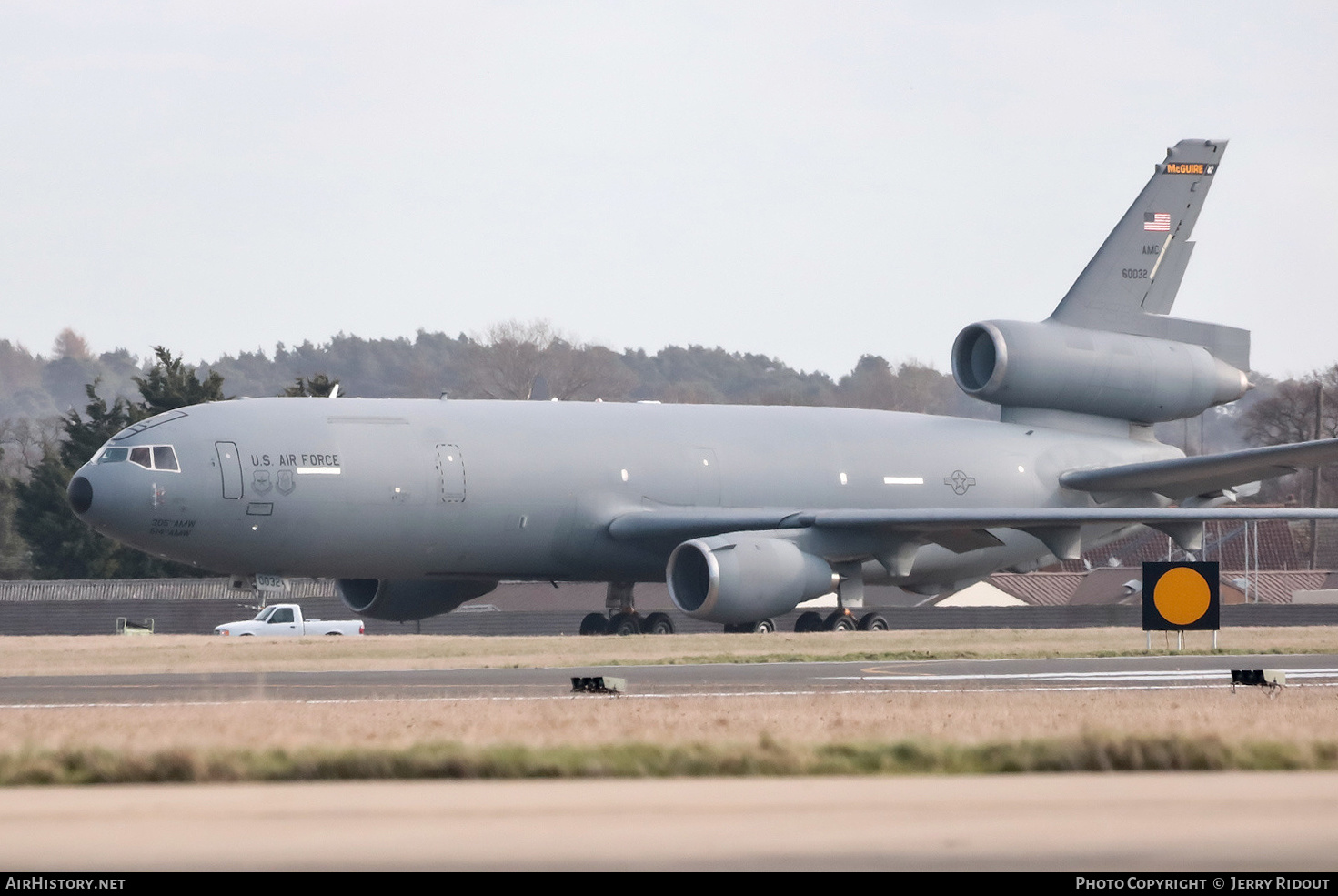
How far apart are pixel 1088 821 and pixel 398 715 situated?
24.1 ft

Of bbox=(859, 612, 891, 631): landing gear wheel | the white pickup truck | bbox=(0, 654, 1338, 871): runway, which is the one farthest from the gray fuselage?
bbox=(0, 654, 1338, 871): runway

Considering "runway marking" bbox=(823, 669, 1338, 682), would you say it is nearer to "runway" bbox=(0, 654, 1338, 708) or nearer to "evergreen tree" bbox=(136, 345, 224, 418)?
"runway" bbox=(0, 654, 1338, 708)

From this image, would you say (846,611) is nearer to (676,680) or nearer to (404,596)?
(404,596)

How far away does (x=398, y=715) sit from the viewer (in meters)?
13.8

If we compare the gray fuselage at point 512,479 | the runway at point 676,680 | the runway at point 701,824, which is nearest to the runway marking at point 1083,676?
the runway at point 676,680

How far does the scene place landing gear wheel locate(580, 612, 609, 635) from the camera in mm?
35062

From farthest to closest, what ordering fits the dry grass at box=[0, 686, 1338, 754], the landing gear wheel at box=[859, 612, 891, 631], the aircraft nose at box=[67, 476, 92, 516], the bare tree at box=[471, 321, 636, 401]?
the bare tree at box=[471, 321, 636, 401] < the landing gear wheel at box=[859, 612, 891, 631] < the aircraft nose at box=[67, 476, 92, 516] < the dry grass at box=[0, 686, 1338, 754]

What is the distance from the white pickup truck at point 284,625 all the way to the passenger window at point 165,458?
66.1 ft

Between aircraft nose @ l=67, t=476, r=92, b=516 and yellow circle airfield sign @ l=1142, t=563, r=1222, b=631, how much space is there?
54.2ft

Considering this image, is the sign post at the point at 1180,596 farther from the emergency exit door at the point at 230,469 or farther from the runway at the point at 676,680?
the emergency exit door at the point at 230,469

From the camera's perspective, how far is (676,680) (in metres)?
19.2

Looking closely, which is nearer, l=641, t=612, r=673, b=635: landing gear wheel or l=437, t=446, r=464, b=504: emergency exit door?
l=437, t=446, r=464, b=504: emergency exit door

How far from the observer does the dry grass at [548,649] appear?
77.4 feet

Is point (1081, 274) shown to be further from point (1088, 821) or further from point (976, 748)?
point (1088, 821)
